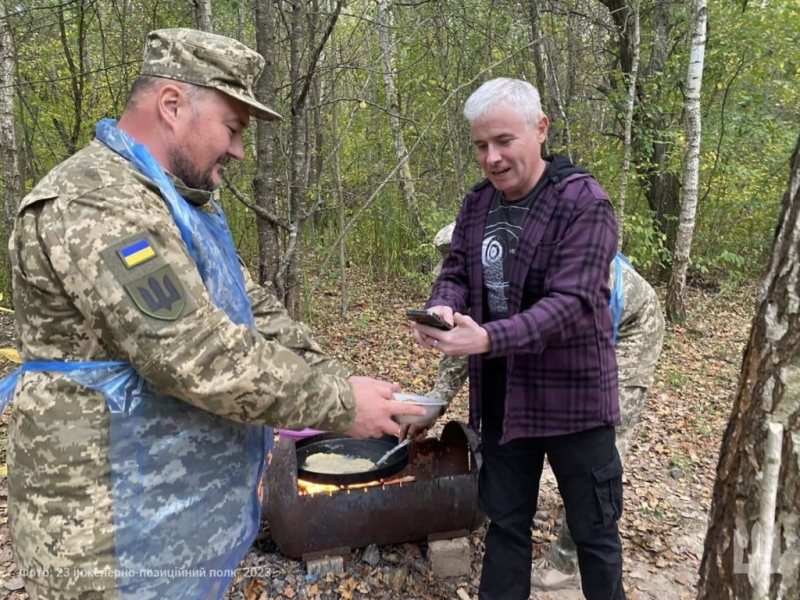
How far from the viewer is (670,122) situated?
29.8 feet

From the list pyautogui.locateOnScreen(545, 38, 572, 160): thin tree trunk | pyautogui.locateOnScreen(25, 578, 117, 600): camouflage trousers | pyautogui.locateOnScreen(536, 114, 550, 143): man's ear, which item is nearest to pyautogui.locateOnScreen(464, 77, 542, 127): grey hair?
pyautogui.locateOnScreen(536, 114, 550, 143): man's ear

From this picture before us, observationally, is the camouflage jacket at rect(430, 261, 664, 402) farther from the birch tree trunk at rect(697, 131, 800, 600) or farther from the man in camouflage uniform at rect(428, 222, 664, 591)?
the birch tree trunk at rect(697, 131, 800, 600)

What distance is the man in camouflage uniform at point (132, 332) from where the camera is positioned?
134 cm

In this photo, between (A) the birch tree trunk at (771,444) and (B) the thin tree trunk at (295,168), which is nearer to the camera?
(A) the birch tree trunk at (771,444)

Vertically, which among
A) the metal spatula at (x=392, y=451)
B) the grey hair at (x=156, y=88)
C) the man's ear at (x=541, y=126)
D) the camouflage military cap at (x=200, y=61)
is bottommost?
the metal spatula at (x=392, y=451)

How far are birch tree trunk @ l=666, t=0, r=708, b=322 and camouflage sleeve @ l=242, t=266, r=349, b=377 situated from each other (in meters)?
6.59

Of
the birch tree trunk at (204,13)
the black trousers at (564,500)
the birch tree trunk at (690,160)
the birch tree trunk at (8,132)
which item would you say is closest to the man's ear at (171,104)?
the black trousers at (564,500)

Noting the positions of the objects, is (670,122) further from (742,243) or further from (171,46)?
(171,46)

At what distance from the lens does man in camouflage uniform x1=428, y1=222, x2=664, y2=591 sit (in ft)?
9.12

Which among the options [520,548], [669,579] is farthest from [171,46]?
[669,579]

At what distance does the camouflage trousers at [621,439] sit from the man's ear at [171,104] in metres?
2.27

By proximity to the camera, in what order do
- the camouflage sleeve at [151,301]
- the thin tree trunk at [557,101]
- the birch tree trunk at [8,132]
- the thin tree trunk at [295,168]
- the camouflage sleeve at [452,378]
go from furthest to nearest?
1. the thin tree trunk at [557,101]
2. the birch tree trunk at [8,132]
3. the thin tree trunk at [295,168]
4. the camouflage sleeve at [452,378]
5. the camouflage sleeve at [151,301]

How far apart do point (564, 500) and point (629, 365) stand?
81 cm

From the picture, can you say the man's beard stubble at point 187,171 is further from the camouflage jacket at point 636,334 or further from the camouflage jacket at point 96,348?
the camouflage jacket at point 636,334
